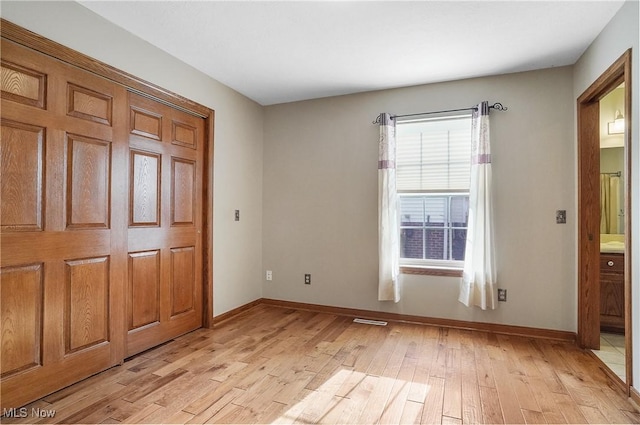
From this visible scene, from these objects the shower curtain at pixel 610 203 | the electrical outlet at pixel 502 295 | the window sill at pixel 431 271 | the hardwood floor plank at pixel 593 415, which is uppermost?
the shower curtain at pixel 610 203

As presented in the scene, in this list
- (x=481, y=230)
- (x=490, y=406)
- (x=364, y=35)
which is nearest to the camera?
(x=490, y=406)

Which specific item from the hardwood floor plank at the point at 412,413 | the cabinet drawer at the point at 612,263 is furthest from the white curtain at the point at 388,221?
the cabinet drawer at the point at 612,263

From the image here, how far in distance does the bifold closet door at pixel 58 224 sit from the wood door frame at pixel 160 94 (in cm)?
5

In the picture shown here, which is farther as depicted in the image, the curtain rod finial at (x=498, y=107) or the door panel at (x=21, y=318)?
the curtain rod finial at (x=498, y=107)

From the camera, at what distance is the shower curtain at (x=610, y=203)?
3.71 metres

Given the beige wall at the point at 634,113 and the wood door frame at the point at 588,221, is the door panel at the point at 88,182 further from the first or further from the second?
the wood door frame at the point at 588,221

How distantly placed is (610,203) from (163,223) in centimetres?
463

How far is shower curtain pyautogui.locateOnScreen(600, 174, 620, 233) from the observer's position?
371 centimetres

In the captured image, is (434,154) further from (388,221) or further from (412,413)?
(412,413)

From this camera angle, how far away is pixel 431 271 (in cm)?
357

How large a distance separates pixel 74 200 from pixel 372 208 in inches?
107

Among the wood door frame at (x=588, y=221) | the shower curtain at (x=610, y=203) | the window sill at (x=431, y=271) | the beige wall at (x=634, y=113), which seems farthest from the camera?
the shower curtain at (x=610, y=203)

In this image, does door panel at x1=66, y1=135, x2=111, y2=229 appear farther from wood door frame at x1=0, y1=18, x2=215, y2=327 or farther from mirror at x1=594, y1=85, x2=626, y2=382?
mirror at x1=594, y1=85, x2=626, y2=382

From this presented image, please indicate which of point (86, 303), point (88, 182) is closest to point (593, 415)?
point (86, 303)
